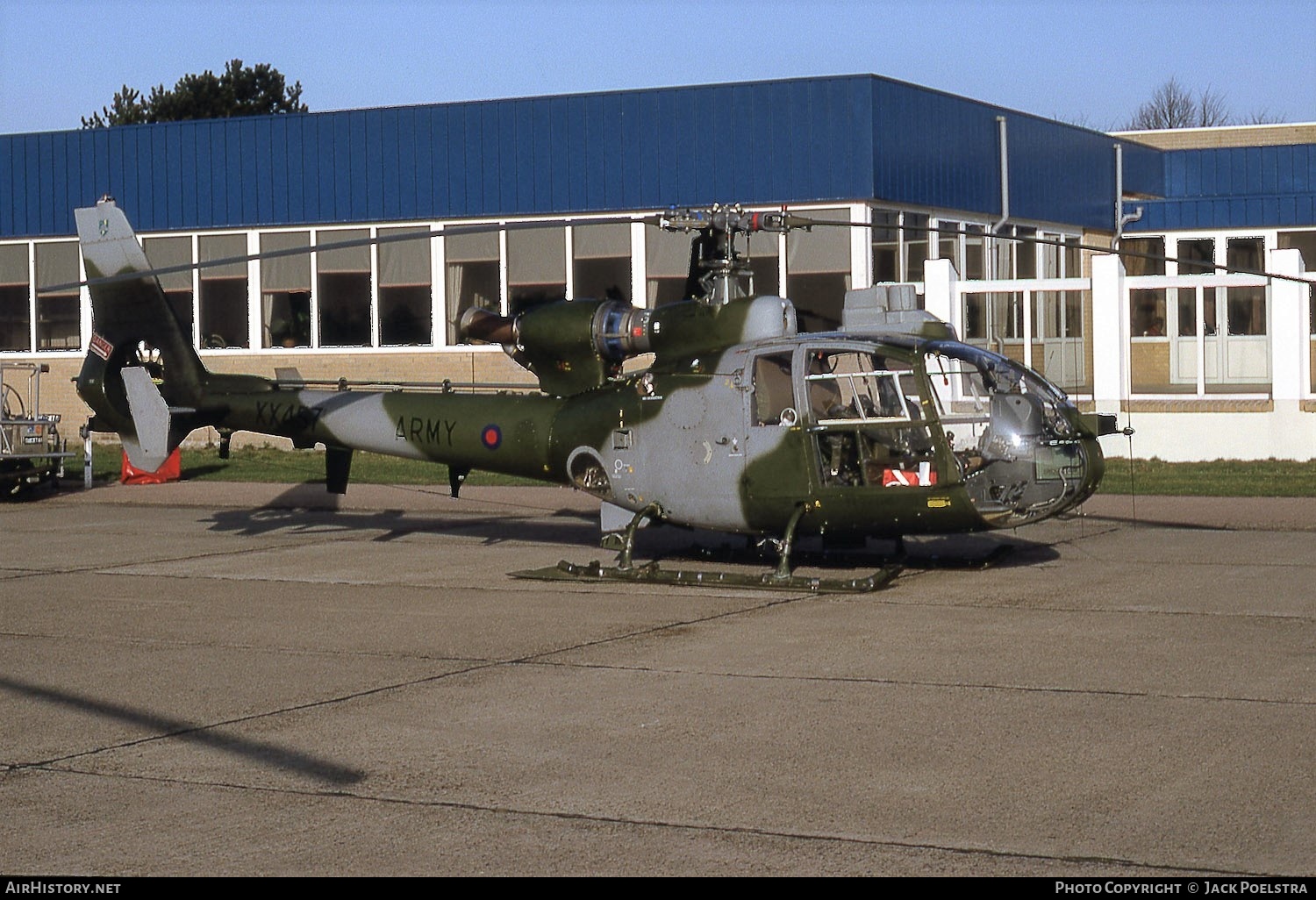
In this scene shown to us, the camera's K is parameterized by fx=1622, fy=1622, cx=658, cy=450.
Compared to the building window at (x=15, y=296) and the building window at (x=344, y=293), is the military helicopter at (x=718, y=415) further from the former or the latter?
the building window at (x=15, y=296)

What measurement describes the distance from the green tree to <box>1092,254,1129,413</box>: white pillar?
161ft

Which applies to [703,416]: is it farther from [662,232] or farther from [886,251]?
[886,251]

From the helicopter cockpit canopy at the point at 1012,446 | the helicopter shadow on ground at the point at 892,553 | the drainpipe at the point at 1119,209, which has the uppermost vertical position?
the drainpipe at the point at 1119,209

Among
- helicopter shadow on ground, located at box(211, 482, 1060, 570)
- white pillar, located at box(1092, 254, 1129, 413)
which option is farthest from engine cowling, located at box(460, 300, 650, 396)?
white pillar, located at box(1092, 254, 1129, 413)

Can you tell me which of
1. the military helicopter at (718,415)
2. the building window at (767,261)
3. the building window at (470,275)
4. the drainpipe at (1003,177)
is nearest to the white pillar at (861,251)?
the building window at (767,261)

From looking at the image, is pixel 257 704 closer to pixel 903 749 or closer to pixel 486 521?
pixel 903 749

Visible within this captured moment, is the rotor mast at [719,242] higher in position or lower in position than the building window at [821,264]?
lower

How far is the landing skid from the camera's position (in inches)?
508

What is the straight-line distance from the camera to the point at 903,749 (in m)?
7.58

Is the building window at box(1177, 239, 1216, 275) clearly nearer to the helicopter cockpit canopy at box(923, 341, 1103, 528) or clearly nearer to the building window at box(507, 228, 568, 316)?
the building window at box(507, 228, 568, 316)

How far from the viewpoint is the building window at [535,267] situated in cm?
2858

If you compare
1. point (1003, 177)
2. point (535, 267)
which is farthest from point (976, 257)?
point (535, 267)

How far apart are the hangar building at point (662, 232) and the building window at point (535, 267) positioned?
0.04 meters
